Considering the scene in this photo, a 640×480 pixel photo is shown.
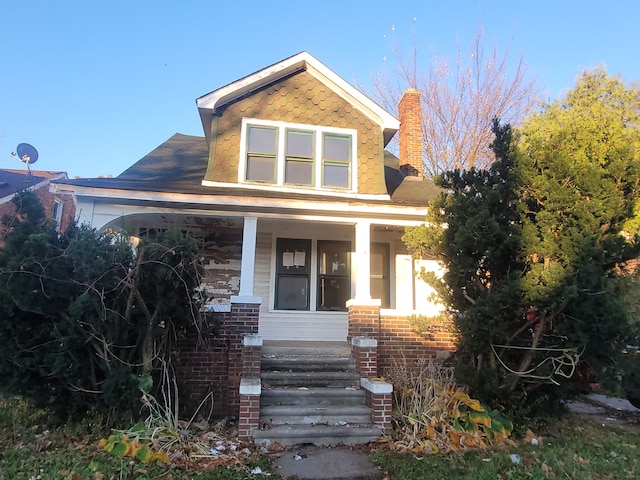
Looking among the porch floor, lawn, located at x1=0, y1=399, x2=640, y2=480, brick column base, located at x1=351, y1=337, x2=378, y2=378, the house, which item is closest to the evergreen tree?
lawn, located at x1=0, y1=399, x2=640, y2=480

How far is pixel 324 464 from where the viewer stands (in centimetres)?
471

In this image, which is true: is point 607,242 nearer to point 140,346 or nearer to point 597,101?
point 140,346

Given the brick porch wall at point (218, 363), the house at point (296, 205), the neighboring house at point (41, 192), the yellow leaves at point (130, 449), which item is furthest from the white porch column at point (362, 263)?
the neighboring house at point (41, 192)

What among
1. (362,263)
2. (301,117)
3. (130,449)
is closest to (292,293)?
(362,263)

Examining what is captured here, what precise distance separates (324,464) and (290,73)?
7.66 meters

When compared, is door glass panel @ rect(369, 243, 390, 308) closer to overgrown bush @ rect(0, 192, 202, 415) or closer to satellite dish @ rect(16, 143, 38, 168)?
overgrown bush @ rect(0, 192, 202, 415)

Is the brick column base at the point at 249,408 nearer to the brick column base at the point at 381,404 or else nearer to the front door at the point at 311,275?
the brick column base at the point at 381,404

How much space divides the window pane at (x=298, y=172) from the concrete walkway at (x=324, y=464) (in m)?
5.17

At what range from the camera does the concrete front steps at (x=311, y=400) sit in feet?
17.7

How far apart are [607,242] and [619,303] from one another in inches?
28.1

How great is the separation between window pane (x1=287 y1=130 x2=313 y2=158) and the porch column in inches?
78.4

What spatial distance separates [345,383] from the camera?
21.4ft

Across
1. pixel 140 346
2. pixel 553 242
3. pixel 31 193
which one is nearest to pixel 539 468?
A: pixel 553 242

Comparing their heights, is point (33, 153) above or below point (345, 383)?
above
